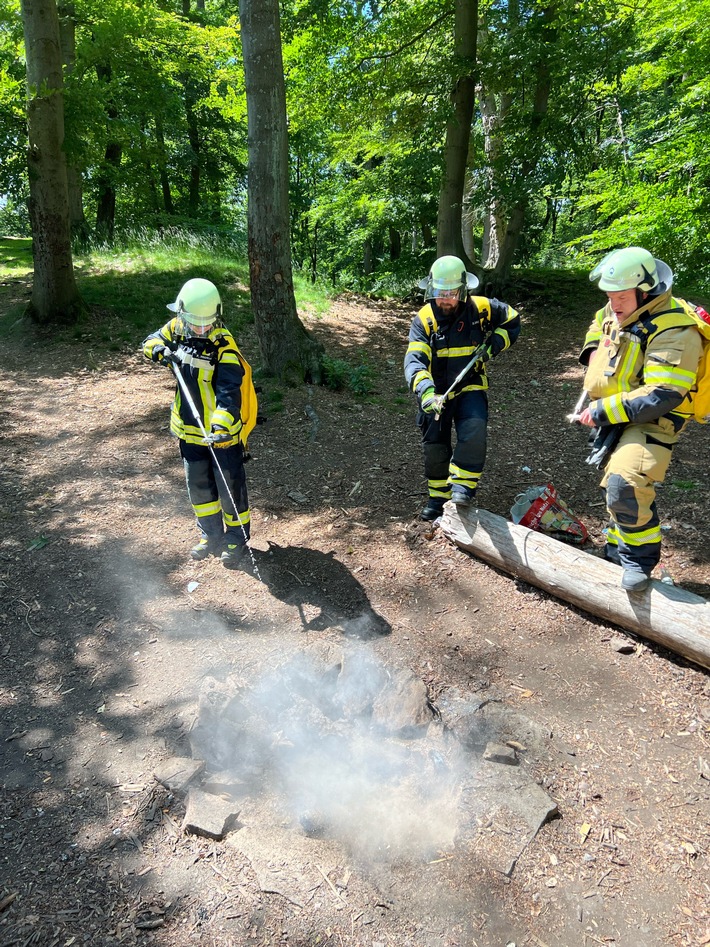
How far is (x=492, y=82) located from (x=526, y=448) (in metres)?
7.47

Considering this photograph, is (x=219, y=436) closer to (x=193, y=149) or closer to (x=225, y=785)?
(x=225, y=785)

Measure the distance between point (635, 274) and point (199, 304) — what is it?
291cm

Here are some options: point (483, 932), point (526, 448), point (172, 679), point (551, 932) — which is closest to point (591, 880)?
point (551, 932)

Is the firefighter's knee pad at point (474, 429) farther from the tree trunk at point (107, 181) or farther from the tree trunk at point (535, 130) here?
the tree trunk at point (107, 181)

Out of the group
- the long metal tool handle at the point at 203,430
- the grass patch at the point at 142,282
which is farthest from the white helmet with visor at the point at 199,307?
the grass patch at the point at 142,282

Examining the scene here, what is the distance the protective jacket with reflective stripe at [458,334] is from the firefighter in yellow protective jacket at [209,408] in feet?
4.82

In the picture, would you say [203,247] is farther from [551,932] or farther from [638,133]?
[551,932]

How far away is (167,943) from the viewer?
2473mm

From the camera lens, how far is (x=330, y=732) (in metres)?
3.43

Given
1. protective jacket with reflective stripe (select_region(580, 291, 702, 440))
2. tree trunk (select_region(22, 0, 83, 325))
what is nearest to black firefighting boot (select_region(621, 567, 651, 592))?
protective jacket with reflective stripe (select_region(580, 291, 702, 440))

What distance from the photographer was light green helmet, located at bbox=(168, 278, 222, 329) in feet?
14.2

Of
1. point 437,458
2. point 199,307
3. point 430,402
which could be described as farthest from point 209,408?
point 437,458

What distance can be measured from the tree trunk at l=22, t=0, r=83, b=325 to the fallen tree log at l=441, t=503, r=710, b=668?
8.35 metres

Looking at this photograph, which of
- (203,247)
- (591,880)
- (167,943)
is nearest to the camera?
(167,943)
